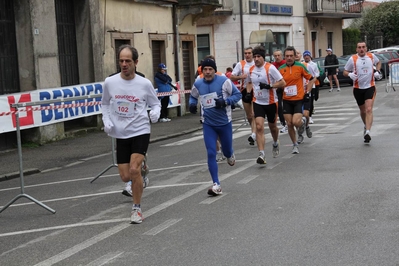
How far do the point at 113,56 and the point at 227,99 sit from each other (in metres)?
13.3

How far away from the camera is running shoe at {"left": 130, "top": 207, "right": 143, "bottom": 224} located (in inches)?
324

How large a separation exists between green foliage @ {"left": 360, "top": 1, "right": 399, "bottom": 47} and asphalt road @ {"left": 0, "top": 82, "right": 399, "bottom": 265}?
54790 mm

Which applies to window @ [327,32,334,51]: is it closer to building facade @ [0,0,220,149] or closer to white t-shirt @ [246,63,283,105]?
building facade @ [0,0,220,149]

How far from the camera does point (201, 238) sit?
729cm

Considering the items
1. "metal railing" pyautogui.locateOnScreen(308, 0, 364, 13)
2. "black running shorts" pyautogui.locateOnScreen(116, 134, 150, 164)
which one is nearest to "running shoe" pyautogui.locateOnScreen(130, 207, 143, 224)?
"black running shorts" pyautogui.locateOnScreen(116, 134, 150, 164)

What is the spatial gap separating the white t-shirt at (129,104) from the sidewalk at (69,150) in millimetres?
5398

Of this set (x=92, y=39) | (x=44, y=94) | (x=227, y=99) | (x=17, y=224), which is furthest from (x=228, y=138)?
(x=92, y=39)

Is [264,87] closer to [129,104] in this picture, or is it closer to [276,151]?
[276,151]

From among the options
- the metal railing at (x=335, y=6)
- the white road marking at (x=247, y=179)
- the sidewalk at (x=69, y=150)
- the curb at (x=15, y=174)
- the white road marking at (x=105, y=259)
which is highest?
the metal railing at (x=335, y=6)

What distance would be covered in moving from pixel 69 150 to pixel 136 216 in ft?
30.7

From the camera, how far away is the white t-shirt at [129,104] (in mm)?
8492

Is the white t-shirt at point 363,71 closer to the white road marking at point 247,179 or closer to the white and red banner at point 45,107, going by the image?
the white road marking at point 247,179

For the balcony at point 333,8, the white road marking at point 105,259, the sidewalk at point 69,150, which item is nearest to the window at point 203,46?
the balcony at point 333,8

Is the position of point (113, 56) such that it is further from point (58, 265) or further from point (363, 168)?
point (58, 265)
